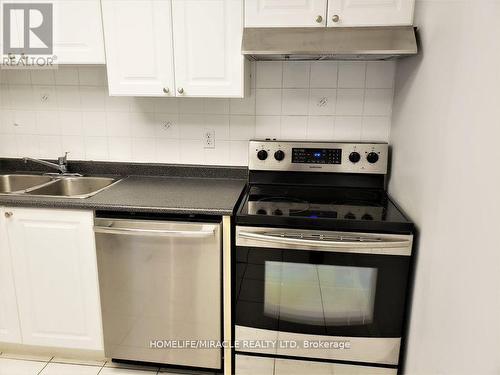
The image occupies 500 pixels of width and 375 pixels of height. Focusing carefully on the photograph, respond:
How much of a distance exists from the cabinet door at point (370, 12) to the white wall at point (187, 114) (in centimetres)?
39

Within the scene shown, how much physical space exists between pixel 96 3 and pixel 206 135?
860 millimetres

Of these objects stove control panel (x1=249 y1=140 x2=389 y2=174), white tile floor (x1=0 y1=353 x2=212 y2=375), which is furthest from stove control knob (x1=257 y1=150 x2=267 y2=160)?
white tile floor (x1=0 y1=353 x2=212 y2=375)

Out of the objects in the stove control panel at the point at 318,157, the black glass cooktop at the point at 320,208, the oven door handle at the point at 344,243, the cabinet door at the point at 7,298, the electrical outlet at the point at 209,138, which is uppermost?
the electrical outlet at the point at 209,138

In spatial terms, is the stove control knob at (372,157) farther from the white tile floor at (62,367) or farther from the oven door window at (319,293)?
the white tile floor at (62,367)

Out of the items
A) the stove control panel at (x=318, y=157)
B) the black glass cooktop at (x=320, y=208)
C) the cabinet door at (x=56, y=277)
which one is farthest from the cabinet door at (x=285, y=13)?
the cabinet door at (x=56, y=277)

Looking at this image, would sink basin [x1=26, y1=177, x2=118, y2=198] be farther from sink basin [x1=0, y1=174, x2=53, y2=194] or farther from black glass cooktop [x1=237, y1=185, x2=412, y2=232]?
black glass cooktop [x1=237, y1=185, x2=412, y2=232]

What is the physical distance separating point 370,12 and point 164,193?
1.28 metres

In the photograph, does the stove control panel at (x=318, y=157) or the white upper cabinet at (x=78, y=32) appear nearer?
the white upper cabinet at (x=78, y=32)

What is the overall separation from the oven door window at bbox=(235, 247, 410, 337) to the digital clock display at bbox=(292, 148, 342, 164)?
24.8 inches

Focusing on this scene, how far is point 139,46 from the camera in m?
1.75

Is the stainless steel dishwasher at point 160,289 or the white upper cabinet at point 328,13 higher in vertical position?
the white upper cabinet at point 328,13

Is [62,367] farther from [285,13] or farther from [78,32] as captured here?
[285,13]

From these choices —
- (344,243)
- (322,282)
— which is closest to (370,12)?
(344,243)

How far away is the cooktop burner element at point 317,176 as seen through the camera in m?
1.83
